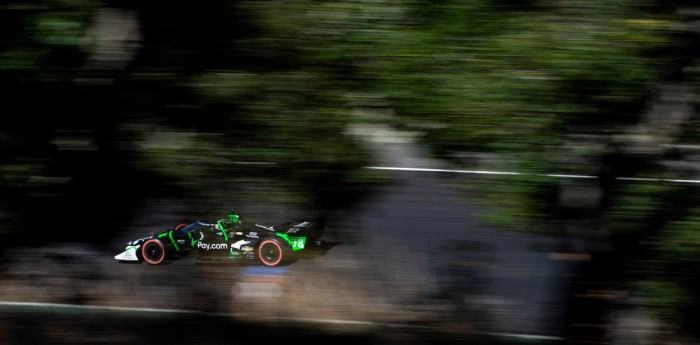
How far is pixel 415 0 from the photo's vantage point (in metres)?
3.74

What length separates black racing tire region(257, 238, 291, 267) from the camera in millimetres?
4590

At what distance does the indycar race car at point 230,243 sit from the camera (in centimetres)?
430

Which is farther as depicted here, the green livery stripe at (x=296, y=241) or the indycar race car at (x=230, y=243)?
the green livery stripe at (x=296, y=241)

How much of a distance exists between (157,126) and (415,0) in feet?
4.43

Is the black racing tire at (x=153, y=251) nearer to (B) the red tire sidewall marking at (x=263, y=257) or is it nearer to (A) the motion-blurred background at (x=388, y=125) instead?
(A) the motion-blurred background at (x=388, y=125)

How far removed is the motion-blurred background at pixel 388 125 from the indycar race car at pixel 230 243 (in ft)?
0.48

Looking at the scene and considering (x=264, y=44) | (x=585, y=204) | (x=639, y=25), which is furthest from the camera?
(x=585, y=204)

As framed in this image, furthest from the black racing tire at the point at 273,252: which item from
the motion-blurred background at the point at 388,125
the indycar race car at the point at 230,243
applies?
the motion-blurred background at the point at 388,125

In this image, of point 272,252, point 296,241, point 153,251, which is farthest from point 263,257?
point 153,251

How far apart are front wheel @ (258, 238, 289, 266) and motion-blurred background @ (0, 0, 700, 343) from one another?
12.2 inches

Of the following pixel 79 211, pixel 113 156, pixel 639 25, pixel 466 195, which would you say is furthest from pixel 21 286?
pixel 639 25

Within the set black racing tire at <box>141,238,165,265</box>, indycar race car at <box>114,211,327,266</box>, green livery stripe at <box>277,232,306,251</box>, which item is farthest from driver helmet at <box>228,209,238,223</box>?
black racing tire at <box>141,238,165,265</box>

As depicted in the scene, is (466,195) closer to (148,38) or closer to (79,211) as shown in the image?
(148,38)

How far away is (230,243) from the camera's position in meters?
4.61
